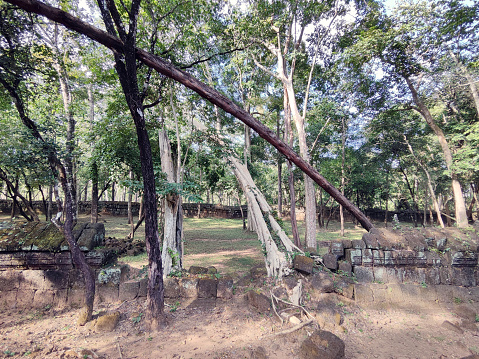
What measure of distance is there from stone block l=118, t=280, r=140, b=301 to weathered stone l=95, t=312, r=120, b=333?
1.69 ft

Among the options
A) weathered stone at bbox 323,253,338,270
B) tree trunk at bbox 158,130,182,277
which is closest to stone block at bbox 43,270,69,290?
tree trunk at bbox 158,130,182,277

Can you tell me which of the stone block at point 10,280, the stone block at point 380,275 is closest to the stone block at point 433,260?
the stone block at point 380,275

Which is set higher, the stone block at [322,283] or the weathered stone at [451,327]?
the stone block at [322,283]

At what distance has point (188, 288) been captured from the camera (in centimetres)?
393

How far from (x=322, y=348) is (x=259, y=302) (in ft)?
3.94

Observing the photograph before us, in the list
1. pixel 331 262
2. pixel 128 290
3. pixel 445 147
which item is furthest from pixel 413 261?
pixel 445 147

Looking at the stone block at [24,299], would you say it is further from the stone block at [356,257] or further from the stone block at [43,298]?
the stone block at [356,257]

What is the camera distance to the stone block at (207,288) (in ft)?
12.9

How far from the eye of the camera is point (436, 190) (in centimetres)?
1633

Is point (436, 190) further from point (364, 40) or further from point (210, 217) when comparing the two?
point (210, 217)

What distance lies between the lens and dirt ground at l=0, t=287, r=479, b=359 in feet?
9.05

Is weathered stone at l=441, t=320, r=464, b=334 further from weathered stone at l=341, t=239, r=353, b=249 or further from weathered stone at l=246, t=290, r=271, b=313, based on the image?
weathered stone at l=246, t=290, r=271, b=313

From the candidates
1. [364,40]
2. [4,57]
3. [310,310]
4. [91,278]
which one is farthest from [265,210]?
[364,40]

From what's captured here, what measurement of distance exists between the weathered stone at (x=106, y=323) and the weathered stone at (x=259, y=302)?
2.12 meters
